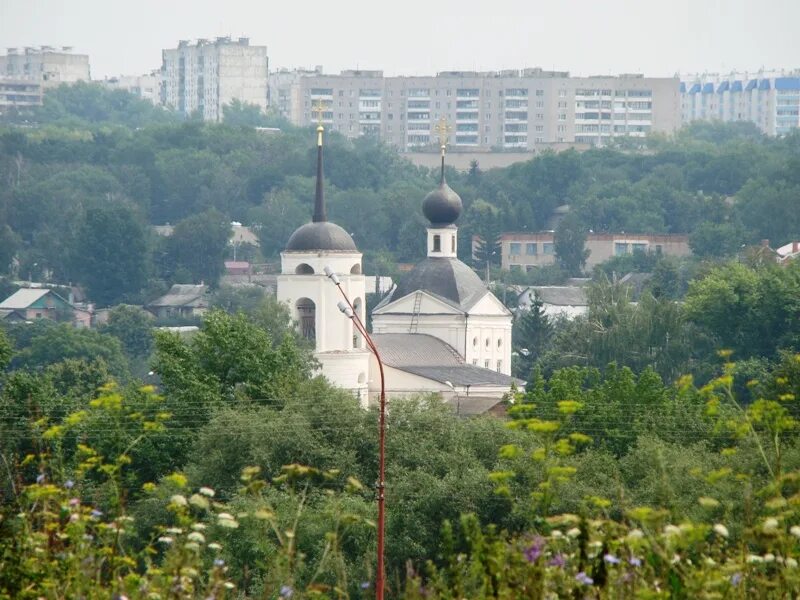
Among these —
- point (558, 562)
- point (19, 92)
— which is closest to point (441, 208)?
point (558, 562)

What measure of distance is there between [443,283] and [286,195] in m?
67.3

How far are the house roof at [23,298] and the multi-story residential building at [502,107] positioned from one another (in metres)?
66.9

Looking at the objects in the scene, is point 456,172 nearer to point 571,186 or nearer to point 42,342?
point 571,186

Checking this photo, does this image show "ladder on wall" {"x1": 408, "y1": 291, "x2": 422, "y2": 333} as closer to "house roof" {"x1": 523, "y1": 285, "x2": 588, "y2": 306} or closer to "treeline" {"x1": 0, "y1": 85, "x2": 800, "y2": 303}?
"house roof" {"x1": 523, "y1": 285, "x2": 588, "y2": 306}

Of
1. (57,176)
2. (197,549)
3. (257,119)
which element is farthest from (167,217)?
(197,549)

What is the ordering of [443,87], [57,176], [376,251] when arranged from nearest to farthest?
[376,251]
[57,176]
[443,87]

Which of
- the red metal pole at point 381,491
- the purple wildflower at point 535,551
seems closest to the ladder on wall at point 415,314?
the red metal pole at point 381,491

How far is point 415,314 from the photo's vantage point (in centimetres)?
5419

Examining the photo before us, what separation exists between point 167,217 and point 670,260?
33240 millimetres

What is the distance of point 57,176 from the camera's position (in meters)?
127

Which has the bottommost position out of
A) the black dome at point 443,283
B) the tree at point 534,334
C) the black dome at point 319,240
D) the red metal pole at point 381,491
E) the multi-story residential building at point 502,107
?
the tree at point 534,334

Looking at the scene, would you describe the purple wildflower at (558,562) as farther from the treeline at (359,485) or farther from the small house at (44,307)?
the small house at (44,307)

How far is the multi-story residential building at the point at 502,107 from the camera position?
563 feet

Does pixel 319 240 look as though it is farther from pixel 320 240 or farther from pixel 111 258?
pixel 111 258
